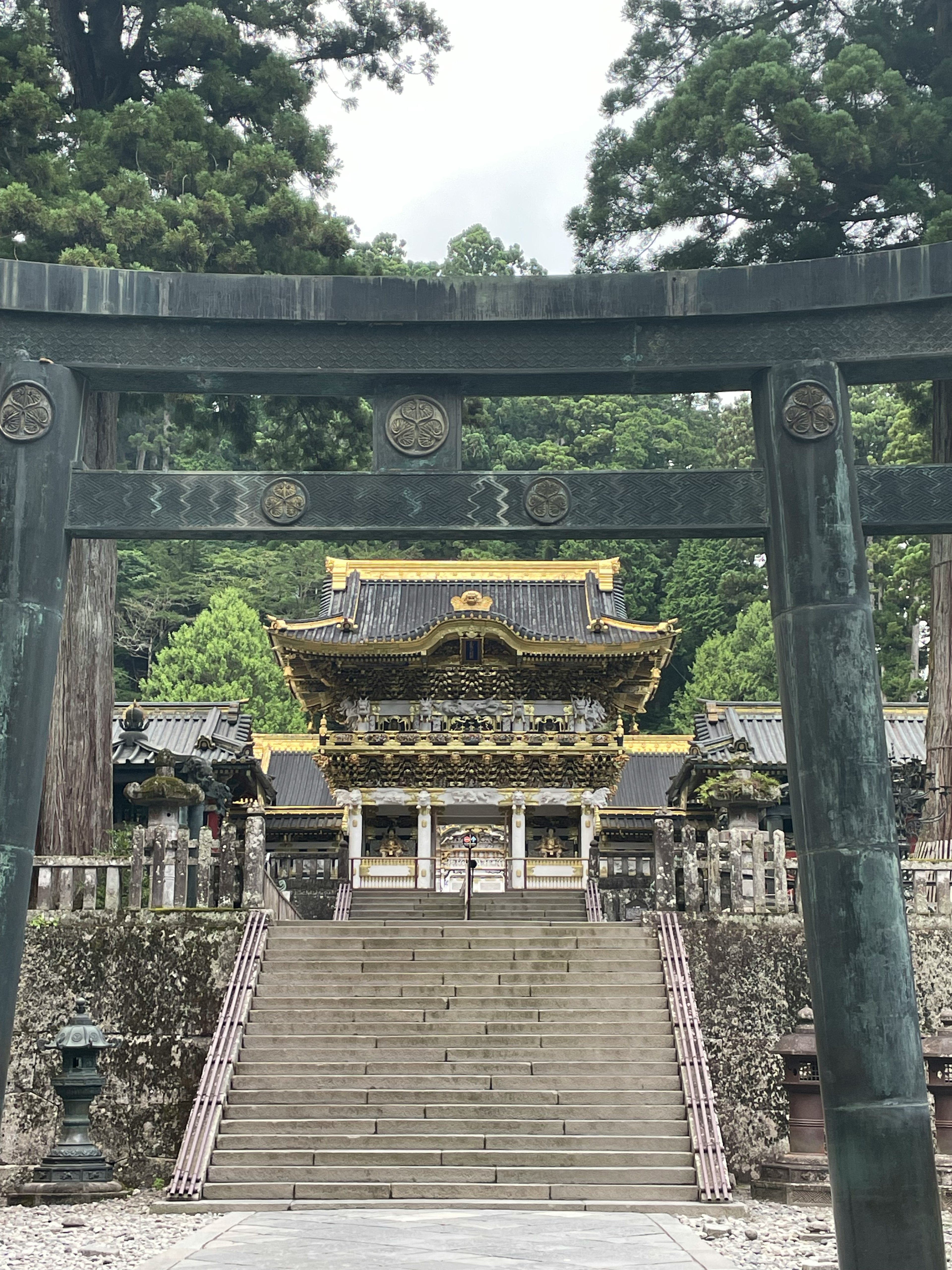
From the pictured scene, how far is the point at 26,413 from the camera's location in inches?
266

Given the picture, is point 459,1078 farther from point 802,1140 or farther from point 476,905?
point 476,905

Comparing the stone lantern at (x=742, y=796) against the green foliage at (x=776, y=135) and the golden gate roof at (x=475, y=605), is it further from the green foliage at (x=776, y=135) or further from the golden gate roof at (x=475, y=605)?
the golden gate roof at (x=475, y=605)

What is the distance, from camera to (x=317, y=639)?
74.8ft

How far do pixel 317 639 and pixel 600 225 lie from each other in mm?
8165

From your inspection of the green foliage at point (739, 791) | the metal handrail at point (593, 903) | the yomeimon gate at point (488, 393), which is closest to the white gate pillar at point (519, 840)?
the metal handrail at point (593, 903)

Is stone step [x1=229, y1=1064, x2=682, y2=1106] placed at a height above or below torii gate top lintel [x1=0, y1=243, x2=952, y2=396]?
below

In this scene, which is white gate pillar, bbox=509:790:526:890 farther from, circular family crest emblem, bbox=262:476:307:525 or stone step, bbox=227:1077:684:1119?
circular family crest emblem, bbox=262:476:307:525

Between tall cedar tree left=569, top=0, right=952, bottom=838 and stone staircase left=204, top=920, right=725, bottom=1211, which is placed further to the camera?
tall cedar tree left=569, top=0, right=952, bottom=838

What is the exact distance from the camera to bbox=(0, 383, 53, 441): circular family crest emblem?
22.0 feet

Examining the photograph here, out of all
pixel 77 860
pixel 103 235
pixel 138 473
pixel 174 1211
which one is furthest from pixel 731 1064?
pixel 103 235

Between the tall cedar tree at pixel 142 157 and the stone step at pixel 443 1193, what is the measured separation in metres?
5.38

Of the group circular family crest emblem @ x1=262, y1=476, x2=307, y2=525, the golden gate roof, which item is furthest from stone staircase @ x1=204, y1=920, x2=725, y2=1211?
Answer: the golden gate roof

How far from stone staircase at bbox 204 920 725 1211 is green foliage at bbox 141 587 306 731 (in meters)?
22.5

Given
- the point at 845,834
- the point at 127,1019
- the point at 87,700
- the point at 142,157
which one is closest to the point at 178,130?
the point at 142,157
